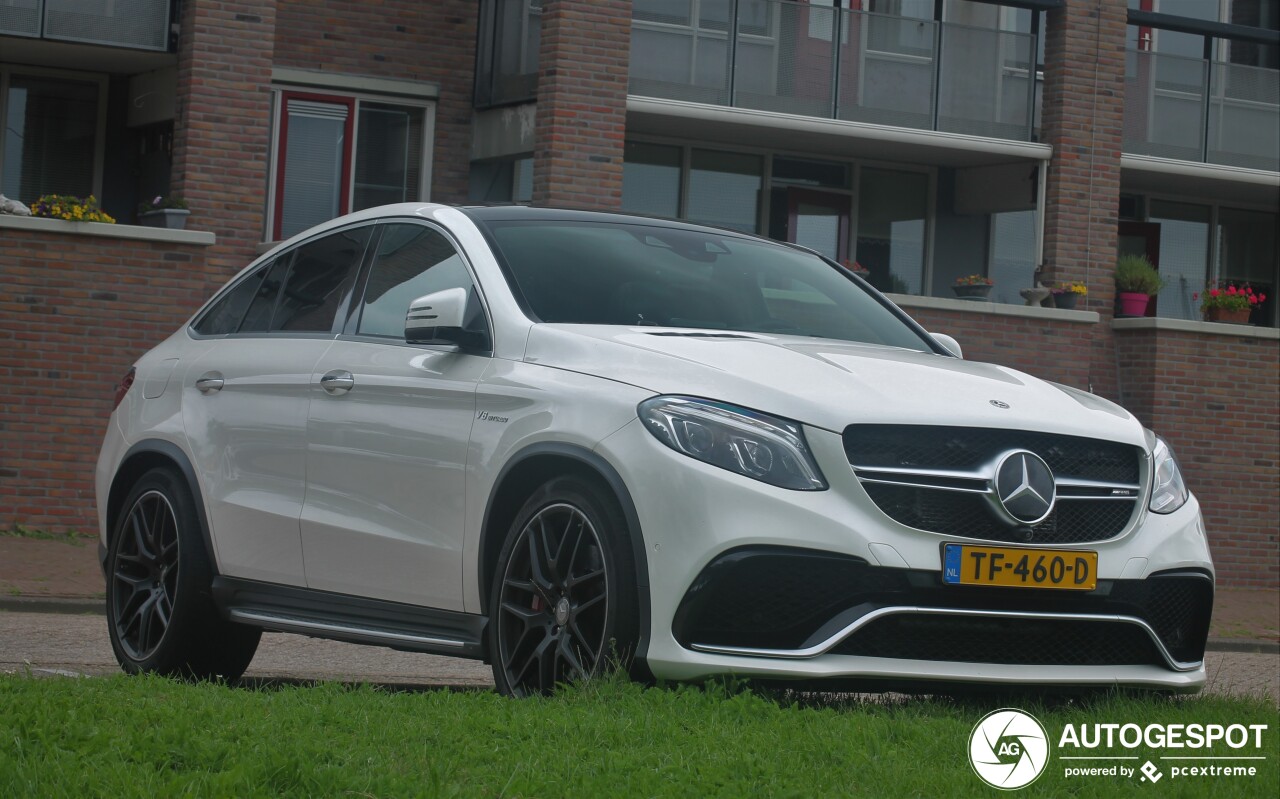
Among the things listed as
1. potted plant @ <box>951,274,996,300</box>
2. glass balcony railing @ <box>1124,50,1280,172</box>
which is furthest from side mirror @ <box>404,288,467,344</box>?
glass balcony railing @ <box>1124,50,1280,172</box>

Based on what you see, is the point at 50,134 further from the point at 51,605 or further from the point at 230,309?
the point at 230,309

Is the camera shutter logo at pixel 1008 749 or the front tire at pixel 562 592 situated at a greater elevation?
the front tire at pixel 562 592

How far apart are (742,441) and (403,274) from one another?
6.91 feet

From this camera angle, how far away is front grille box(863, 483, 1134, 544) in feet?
17.0

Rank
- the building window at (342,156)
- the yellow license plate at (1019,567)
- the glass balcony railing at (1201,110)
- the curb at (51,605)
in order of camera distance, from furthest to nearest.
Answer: the glass balcony railing at (1201,110) → the building window at (342,156) → the curb at (51,605) → the yellow license plate at (1019,567)

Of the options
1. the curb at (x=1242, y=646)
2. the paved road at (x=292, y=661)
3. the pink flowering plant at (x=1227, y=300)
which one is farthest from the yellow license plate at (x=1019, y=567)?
the pink flowering plant at (x=1227, y=300)

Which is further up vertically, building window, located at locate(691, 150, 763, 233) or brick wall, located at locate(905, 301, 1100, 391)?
building window, located at locate(691, 150, 763, 233)

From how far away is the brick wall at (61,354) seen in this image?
1625 centimetres

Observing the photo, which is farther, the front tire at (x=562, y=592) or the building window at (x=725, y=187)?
the building window at (x=725, y=187)

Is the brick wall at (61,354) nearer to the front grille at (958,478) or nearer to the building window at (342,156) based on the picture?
the building window at (342,156)

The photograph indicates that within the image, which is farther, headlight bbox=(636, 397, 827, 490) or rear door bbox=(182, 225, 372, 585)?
rear door bbox=(182, 225, 372, 585)

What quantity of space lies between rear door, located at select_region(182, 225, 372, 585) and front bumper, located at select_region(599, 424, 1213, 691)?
195cm

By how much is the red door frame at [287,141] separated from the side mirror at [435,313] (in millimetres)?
15029

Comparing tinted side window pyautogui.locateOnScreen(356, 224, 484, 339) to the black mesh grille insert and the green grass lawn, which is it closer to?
the green grass lawn
